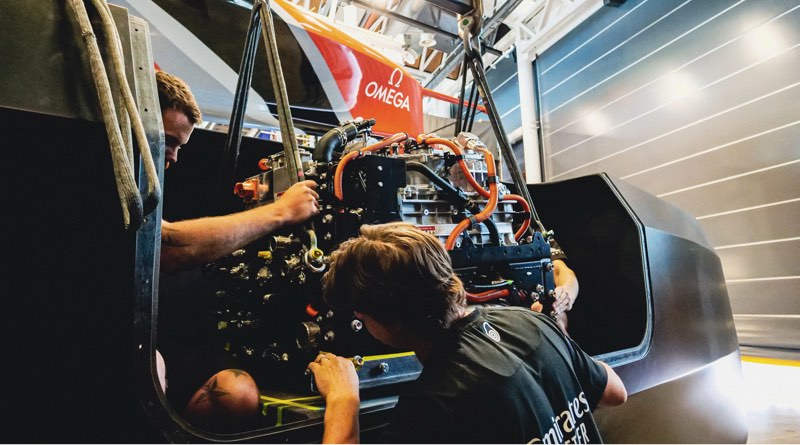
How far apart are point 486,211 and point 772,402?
297 cm

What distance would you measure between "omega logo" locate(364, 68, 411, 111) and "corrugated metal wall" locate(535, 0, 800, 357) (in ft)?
10.8

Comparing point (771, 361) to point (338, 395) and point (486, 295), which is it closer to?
point (486, 295)

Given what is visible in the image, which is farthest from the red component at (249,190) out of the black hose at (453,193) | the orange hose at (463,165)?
the orange hose at (463,165)

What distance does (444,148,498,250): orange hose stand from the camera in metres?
1.67

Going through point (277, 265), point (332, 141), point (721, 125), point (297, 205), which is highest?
point (721, 125)

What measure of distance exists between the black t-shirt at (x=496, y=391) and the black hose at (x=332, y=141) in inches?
35.9

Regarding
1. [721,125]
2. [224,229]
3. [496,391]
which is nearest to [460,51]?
[721,125]

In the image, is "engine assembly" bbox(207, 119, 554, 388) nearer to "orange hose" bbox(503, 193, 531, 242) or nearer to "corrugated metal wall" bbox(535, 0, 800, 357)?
"orange hose" bbox(503, 193, 531, 242)

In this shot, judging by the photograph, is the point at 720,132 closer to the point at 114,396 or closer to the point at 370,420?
the point at 370,420

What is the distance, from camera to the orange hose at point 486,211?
1.67 metres

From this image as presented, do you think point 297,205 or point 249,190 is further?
point 249,190

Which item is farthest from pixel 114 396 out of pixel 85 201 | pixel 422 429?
pixel 422 429

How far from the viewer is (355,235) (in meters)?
1.50

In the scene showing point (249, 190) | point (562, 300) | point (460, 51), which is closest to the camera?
point (249, 190)
